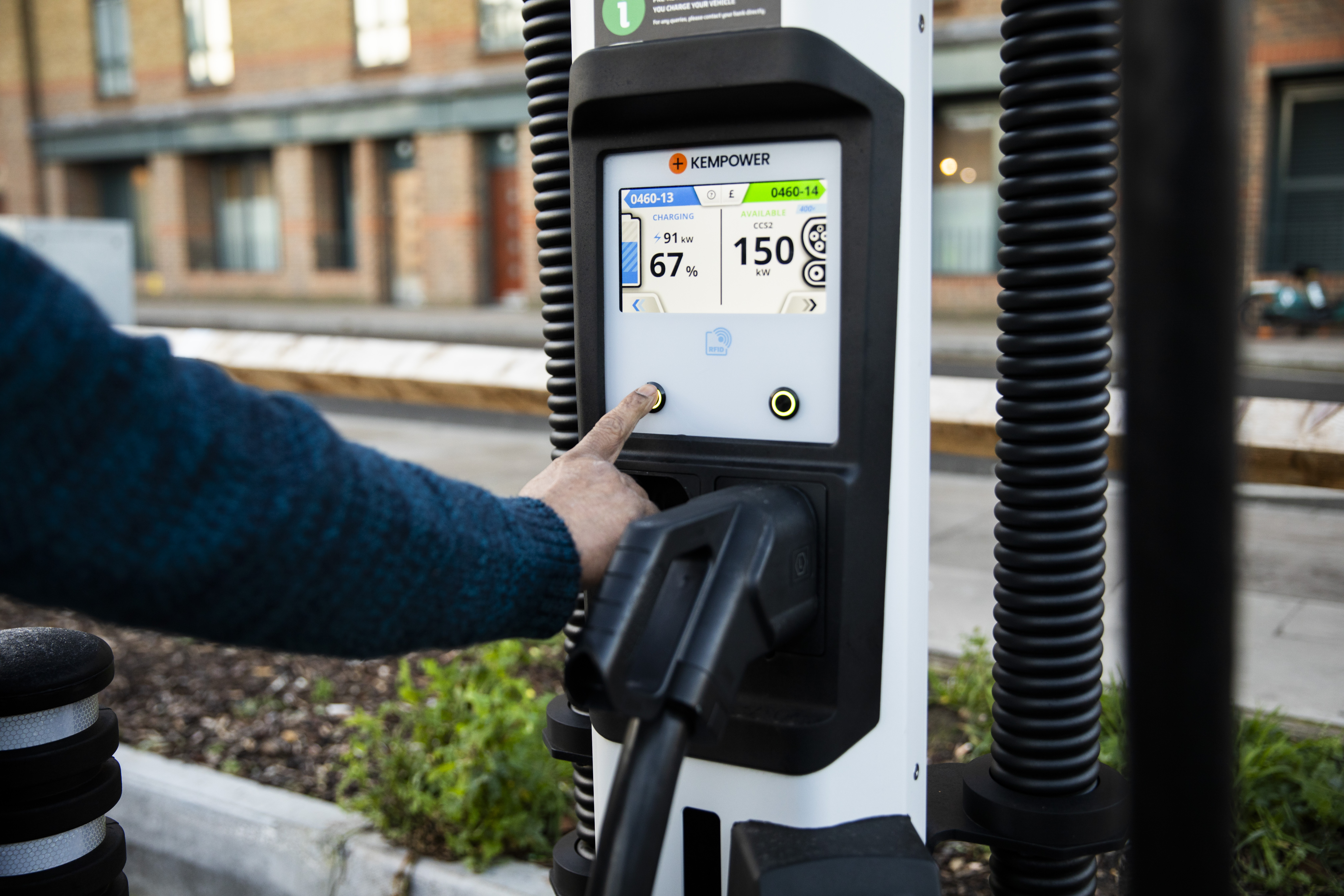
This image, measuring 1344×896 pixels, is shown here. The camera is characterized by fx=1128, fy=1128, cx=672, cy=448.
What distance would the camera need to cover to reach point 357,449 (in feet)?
3.21

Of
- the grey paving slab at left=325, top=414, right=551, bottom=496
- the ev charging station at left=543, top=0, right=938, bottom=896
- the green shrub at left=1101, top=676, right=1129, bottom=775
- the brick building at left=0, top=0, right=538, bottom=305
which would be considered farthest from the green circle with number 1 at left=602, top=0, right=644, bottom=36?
the brick building at left=0, top=0, right=538, bottom=305

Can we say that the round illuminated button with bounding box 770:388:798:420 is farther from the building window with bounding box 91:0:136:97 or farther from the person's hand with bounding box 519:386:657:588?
the building window with bounding box 91:0:136:97

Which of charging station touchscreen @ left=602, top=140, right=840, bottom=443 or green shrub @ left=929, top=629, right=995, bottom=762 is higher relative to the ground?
charging station touchscreen @ left=602, top=140, right=840, bottom=443

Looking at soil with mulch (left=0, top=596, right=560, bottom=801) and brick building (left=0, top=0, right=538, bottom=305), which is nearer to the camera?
soil with mulch (left=0, top=596, right=560, bottom=801)

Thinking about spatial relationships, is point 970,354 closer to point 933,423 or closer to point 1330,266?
point 1330,266

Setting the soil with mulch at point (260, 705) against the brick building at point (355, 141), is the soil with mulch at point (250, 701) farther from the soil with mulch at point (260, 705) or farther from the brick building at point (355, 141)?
the brick building at point (355, 141)

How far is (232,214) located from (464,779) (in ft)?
70.6

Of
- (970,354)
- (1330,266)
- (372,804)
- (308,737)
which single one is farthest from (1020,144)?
(1330,266)

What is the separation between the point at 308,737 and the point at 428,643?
7.19 feet

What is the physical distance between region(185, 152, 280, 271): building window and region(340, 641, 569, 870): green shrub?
19787mm

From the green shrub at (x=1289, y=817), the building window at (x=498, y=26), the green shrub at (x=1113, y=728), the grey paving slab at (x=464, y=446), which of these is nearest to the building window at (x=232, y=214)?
the building window at (x=498, y=26)

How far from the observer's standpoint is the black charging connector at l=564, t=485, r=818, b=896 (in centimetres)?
92

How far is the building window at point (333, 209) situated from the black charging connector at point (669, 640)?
20260 millimetres

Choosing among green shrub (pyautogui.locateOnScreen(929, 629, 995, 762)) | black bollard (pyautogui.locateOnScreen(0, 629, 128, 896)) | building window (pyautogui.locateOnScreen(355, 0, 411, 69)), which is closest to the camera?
black bollard (pyautogui.locateOnScreen(0, 629, 128, 896))
